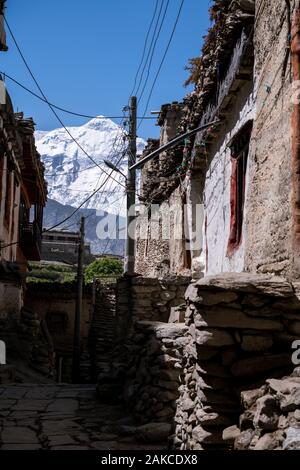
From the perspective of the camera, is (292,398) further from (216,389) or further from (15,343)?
(15,343)

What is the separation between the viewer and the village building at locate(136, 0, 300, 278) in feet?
18.2

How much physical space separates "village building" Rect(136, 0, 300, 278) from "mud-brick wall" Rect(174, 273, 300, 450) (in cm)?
77

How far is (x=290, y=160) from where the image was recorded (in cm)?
536

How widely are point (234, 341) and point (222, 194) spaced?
5.29 m

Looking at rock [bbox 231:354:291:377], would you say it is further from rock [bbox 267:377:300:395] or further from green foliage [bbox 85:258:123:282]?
green foliage [bbox 85:258:123:282]

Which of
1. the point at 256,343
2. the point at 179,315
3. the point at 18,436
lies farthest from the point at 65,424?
the point at 256,343

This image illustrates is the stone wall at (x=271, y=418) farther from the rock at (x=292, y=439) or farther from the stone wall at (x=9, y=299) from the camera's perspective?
the stone wall at (x=9, y=299)

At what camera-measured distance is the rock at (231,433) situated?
12.4 ft

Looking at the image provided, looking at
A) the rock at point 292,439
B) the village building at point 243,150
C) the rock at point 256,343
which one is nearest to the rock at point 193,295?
the rock at point 256,343

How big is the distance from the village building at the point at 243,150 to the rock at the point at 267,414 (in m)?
1.89

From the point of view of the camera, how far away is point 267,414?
3.25 meters

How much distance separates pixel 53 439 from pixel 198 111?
23.3ft

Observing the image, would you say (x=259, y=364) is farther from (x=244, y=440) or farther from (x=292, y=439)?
(x=292, y=439)

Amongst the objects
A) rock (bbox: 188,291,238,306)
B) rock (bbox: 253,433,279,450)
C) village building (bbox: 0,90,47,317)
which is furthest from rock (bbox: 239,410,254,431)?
village building (bbox: 0,90,47,317)
